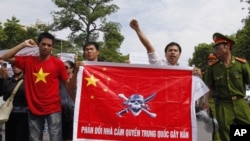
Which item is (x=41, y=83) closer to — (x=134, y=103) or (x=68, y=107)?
(x=68, y=107)

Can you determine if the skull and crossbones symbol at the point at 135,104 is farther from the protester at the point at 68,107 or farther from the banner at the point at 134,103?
the protester at the point at 68,107

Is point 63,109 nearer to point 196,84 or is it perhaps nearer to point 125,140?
point 125,140

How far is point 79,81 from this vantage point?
5.65 meters

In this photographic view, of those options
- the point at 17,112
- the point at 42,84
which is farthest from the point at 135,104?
the point at 17,112

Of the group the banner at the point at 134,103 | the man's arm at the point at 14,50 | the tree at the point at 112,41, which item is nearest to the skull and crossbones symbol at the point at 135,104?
the banner at the point at 134,103

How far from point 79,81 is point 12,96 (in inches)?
38.4

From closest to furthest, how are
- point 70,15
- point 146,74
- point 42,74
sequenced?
1. point 42,74
2. point 146,74
3. point 70,15

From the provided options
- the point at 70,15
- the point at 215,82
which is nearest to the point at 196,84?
the point at 215,82

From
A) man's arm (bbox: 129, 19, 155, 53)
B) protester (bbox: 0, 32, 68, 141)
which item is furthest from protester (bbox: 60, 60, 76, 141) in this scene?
man's arm (bbox: 129, 19, 155, 53)

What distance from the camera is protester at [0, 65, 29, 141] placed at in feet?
19.5

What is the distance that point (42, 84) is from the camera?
17.6 feet

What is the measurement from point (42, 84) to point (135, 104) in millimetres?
1195

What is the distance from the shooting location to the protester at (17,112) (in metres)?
5.93

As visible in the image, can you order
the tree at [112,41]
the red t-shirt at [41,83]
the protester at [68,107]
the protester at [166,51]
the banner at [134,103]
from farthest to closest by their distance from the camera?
the tree at [112,41], the protester at [166,51], the protester at [68,107], the banner at [134,103], the red t-shirt at [41,83]
